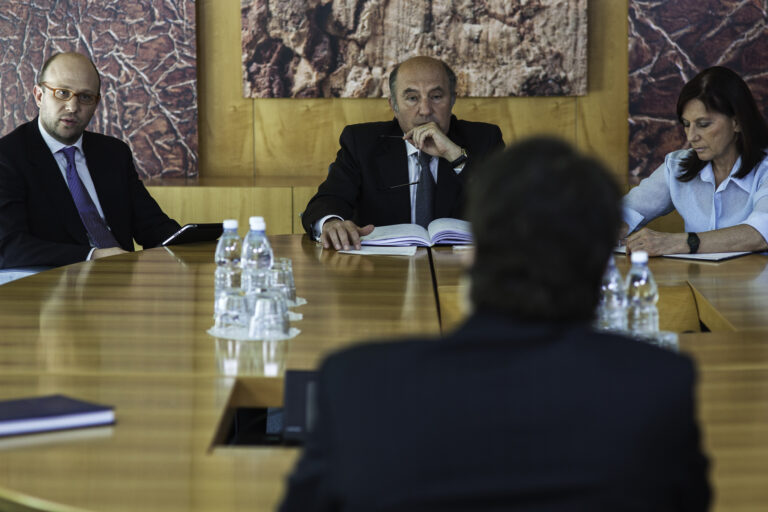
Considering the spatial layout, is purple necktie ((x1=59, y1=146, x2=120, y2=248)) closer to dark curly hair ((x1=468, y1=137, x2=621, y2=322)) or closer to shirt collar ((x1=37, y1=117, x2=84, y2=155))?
shirt collar ((x1=37, y1=117, x2=84, y2=155))

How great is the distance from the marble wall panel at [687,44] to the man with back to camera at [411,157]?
174 cm

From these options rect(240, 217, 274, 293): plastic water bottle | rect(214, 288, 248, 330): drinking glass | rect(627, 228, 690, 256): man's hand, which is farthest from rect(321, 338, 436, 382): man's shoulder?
rect(627, 228, 690, 256): man's hand

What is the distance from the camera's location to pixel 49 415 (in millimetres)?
1283

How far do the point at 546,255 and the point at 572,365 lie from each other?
0.34 feet

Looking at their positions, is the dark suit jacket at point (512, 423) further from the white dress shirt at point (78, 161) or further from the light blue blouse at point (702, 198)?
the white dress shirt at point (78, 161)

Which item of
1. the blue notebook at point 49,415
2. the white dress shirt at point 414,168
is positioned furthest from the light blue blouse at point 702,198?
the blue notebook at point 49,415

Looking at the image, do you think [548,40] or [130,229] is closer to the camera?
[130,229]

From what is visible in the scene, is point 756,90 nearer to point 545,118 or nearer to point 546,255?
point 545,118

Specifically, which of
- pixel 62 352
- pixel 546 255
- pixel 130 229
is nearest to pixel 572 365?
pixel 546 255

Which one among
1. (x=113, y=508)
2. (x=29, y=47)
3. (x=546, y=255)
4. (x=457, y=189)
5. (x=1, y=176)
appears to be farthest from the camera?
(x=29, y=47)

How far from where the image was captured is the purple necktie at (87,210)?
3553 mm

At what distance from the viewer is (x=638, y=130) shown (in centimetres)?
521

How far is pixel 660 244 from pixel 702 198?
569 mm

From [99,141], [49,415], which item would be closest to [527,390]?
[49,415]
